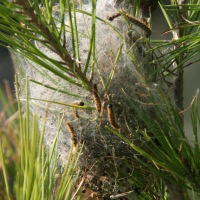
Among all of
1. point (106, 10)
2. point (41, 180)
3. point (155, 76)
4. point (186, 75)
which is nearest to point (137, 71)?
point (155, 76)

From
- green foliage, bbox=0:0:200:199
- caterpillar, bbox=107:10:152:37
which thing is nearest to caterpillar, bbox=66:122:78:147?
green foliage, bbox=0:0:200:199

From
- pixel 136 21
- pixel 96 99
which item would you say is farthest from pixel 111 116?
pixel 136 21

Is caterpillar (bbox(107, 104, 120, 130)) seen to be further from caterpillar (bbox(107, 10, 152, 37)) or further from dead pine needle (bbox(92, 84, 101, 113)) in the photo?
caterpillar (bbox(107, 10, 152, 37))

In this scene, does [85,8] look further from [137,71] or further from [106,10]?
[137,71]

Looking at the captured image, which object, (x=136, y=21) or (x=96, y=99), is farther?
(x=136, y=21)

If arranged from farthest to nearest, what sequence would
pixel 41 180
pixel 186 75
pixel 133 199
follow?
pixel 186 75 < pixel 133 199 < pixel 41 180

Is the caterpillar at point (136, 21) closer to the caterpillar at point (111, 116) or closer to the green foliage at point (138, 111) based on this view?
the green foliage at point (138, 111)

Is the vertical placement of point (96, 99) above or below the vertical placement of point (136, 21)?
below

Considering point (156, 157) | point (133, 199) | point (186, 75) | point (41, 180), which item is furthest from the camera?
point (186, 75)

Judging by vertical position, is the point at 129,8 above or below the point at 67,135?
above

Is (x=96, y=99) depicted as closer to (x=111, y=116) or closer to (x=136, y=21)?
(x=111, y=116)

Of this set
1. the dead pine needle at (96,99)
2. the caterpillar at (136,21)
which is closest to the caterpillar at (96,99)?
the dead pine needle at (96,99)
